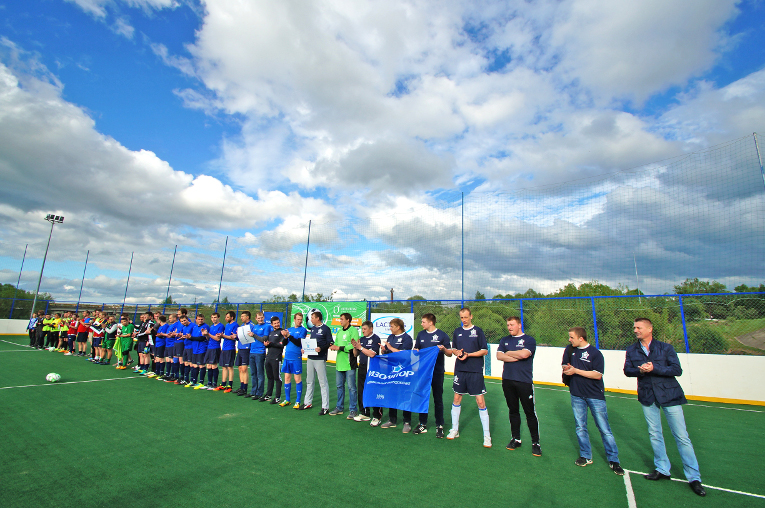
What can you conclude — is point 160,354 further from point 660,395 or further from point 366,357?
point 660,395

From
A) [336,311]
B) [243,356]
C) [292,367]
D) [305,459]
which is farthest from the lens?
[336,311]

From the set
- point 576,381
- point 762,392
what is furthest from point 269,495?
point 762,392

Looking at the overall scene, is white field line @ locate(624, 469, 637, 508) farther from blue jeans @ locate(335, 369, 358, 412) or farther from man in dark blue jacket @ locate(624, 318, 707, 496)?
blue jeans @ locate(335, 369, 358, 412)

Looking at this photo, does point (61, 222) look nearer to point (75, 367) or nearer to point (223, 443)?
point (75, 367)

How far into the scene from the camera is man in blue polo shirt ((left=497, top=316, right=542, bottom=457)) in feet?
14.9

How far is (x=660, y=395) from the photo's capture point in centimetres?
385

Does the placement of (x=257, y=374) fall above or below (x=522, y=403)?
below

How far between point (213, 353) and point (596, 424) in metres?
7.74

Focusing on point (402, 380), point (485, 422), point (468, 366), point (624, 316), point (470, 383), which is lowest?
point (485, 422)

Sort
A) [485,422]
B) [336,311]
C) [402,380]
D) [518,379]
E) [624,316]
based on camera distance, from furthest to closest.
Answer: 1. [336,311]
2. [624,316]
3. [402,380]
4. [485,422]
5. [518,379]

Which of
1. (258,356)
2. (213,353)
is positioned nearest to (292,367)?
(258,356)

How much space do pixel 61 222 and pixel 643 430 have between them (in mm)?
30428

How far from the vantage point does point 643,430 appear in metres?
5.73

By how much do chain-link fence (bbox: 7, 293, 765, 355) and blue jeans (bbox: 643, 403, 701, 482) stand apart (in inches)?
238
